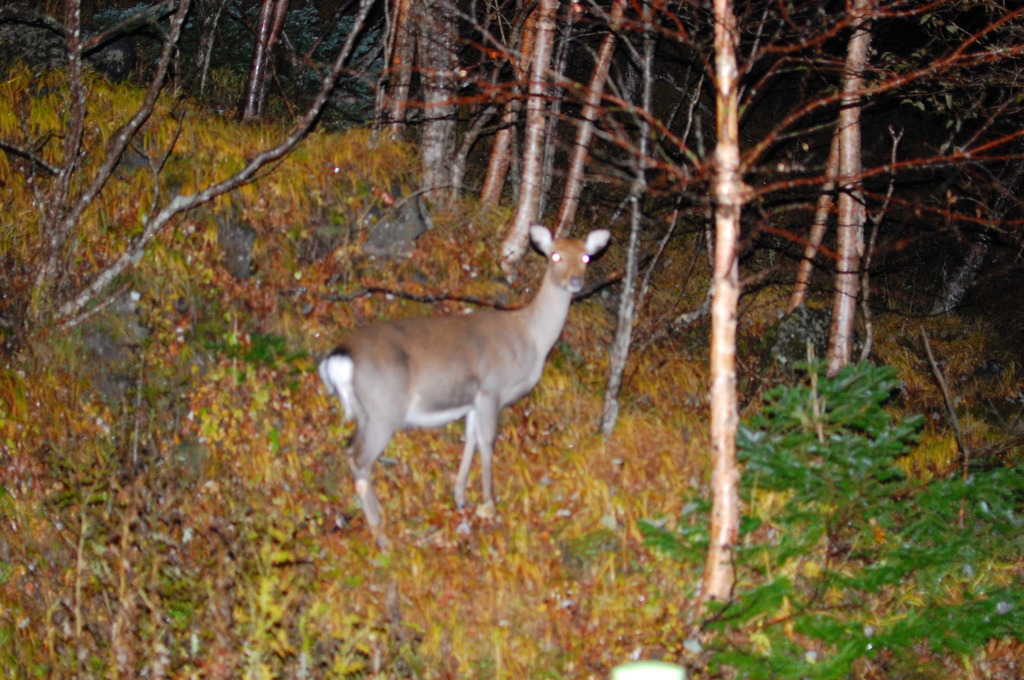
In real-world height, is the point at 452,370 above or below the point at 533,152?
below

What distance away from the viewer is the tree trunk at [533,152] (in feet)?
24.8

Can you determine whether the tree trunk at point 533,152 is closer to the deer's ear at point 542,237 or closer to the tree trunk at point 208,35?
the deer's ear at point 542,237

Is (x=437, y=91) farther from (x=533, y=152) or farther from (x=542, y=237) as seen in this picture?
(x=542, y=237)

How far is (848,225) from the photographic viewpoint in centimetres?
773

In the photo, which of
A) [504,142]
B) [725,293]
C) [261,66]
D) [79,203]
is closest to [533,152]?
[504,142]

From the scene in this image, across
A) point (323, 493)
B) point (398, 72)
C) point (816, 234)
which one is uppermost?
point (398, 72)

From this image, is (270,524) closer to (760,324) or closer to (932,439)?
(760,324)

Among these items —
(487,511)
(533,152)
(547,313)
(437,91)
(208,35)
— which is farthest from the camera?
(208,35)

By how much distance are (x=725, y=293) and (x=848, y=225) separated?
9.35 ft

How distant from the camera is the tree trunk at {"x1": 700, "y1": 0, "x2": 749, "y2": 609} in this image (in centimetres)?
529

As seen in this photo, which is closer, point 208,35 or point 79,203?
point 79,203

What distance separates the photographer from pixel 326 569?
6.15 meters

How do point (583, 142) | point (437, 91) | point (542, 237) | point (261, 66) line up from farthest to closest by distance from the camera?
point (261, 66) → point (437, 91) → point (583, 142) → point (542, 237)

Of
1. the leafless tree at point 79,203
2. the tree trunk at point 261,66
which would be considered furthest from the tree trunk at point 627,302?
the tree trunk at point 261,66
